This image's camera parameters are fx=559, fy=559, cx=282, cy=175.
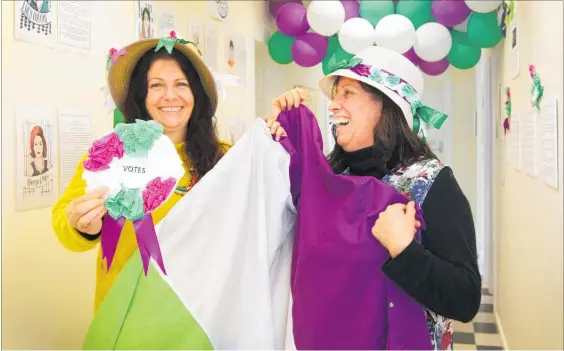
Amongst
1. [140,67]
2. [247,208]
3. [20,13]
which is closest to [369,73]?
[247,208]

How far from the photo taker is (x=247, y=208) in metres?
1.57

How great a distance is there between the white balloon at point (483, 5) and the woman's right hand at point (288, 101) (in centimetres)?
274

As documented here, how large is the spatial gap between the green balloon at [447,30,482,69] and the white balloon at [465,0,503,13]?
0.35 meters

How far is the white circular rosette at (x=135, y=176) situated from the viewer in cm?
144

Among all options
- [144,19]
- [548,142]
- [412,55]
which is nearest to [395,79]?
[548,142]

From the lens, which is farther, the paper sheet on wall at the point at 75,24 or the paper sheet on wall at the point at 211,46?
the paper sheet on wall at the point at 211,46

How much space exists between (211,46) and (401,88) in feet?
9.45

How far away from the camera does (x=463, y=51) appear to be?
4.25 meters

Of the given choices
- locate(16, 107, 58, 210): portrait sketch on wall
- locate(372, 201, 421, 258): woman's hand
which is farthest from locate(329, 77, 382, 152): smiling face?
locate(16, 107, 58, 210): portrait sketch on wall

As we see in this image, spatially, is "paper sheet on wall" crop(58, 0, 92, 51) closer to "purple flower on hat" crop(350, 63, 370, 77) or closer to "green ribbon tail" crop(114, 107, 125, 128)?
"green ribbon tail" crop(114, 107, 125, 128)

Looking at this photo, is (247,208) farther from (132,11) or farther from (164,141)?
(132,11)

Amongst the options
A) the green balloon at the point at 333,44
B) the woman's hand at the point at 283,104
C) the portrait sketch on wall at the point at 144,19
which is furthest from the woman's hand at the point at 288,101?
the green balloon at the point at 333,44

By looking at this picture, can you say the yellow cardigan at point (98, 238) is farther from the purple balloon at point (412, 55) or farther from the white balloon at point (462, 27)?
the white balloon at point (462, 27)

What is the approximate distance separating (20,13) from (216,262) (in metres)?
1.32
